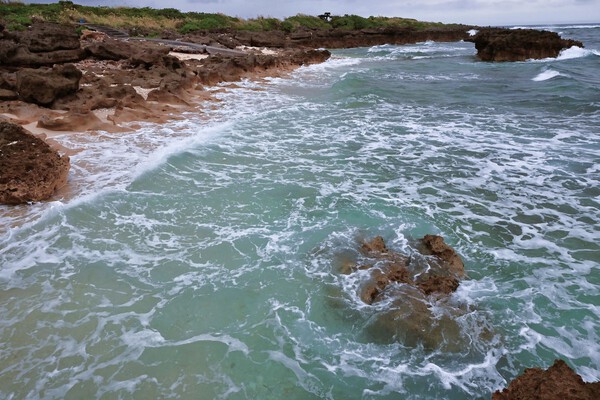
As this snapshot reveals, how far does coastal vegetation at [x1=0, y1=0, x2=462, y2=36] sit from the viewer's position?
3153 centimetres

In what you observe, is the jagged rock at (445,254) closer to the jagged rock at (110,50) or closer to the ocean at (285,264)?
the ocean at (285,264)

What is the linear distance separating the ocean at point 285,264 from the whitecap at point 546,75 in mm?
10830

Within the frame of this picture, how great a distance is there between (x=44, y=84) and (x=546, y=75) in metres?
Result: 22.1

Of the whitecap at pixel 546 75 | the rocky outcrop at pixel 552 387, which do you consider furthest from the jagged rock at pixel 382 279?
the whitecap at pixel 546 75

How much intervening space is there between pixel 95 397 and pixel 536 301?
463cm

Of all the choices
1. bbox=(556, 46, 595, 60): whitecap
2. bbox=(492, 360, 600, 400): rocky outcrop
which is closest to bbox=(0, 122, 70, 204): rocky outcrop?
bbox=(492, 360, 600, 400): rocky outcrop

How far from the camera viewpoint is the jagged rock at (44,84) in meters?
10.1

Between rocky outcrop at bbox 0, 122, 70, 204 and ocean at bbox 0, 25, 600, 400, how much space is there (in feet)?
0.76

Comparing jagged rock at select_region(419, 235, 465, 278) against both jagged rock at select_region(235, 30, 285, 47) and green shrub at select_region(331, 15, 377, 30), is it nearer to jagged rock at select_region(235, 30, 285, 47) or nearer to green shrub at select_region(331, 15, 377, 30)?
jagged rock at select_region(235, 30, 285, 47)

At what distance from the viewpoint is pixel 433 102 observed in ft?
49.3

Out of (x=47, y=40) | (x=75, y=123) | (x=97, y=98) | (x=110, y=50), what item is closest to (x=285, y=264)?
(x=75, y=123)

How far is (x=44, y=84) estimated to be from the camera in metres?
10.2

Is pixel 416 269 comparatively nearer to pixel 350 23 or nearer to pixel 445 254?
pixel 445 254

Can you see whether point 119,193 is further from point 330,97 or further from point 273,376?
point 330,97
